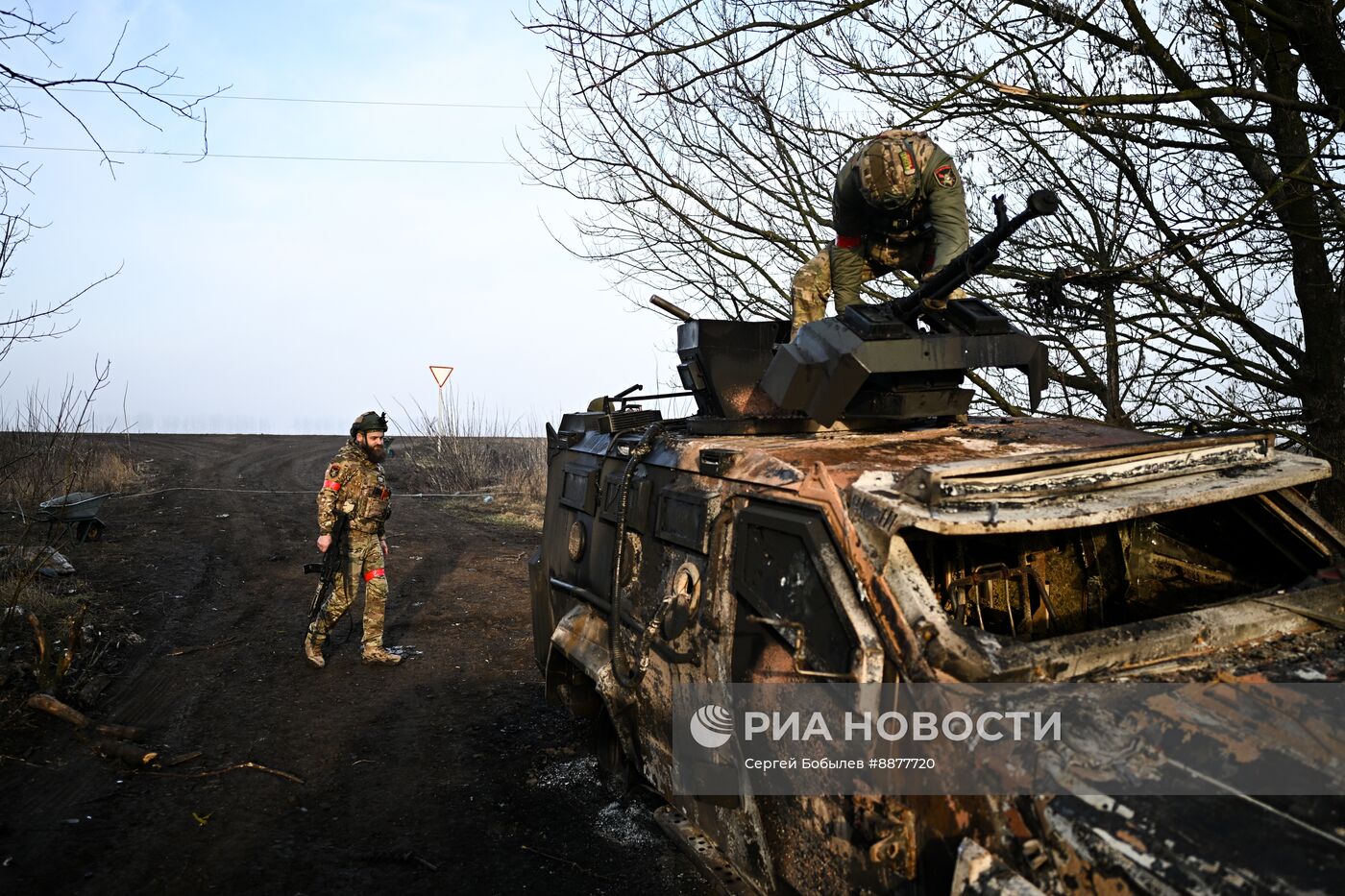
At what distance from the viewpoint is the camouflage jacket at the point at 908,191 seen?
470 centimetres

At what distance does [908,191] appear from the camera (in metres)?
Result: 4.73

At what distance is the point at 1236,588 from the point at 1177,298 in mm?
2393

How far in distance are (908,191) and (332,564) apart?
16.7ft

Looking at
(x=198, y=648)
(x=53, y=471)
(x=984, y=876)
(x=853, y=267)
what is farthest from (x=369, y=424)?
(x=53, y=471)

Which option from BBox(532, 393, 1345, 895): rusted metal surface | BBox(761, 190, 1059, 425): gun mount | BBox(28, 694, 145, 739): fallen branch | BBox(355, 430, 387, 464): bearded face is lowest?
BBox(28, 694, 145, 739): fallen branch

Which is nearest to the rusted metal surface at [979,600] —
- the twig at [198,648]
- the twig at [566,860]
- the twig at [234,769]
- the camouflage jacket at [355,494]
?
the twig at [566,860]

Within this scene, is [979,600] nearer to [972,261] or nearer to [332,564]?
[972,261]

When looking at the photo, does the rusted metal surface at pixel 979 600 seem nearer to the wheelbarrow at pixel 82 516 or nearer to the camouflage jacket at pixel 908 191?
the camouflage jacket at pixel 908 191

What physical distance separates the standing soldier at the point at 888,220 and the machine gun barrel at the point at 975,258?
109mm

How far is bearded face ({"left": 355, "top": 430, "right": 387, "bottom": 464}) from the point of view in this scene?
7457mm

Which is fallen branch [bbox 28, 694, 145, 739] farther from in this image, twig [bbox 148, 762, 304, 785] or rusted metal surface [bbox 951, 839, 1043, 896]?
rusted metal surface [bbox 951, 839, 1043, 896]

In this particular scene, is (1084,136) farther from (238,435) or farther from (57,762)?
(238,435)

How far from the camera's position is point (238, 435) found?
1204 inches

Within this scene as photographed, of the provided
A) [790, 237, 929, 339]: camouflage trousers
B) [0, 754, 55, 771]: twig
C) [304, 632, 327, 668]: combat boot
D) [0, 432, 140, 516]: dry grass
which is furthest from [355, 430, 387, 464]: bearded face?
[0, 432, 140, 516]: dry grass
